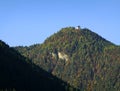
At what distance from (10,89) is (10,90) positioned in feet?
3.86

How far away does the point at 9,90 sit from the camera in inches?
7776

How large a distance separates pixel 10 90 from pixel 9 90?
3.11 metres

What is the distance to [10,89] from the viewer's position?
7702 inches

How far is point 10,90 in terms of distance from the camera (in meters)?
194

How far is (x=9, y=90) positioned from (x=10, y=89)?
81.7 inches
